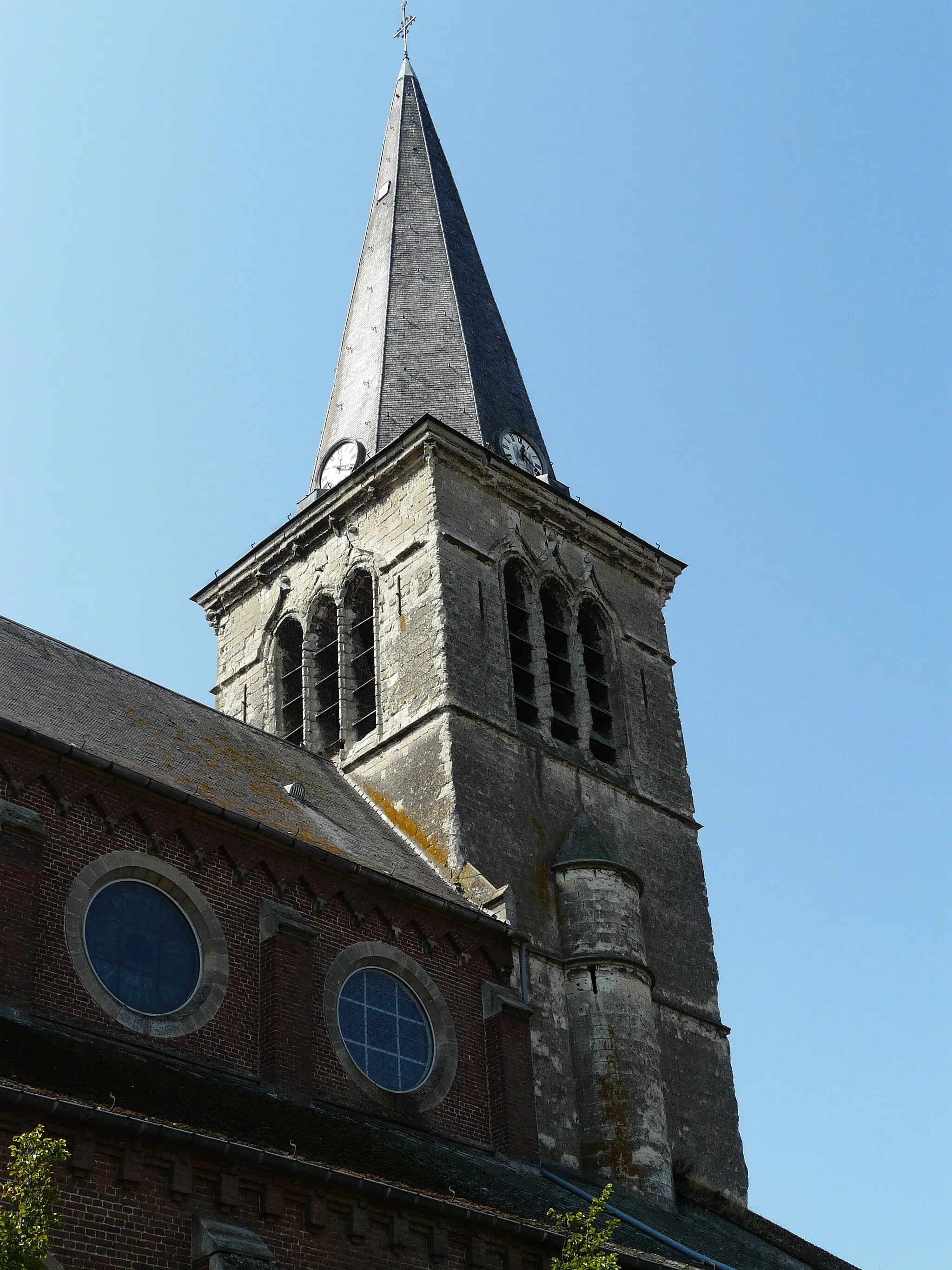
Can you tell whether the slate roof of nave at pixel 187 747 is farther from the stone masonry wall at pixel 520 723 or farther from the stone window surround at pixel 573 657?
the stone window surround at pixel 573 657

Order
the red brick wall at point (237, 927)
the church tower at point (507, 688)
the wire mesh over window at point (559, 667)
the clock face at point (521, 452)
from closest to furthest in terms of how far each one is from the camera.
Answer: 1. the red brick wall at point (237, 927)
2. the church tower at point (507, 688)
3. the wire mesh over window at point (559, 667)
4. the clock face at point (521, 452)

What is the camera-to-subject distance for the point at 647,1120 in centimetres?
2138

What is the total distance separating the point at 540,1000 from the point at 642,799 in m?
5.15

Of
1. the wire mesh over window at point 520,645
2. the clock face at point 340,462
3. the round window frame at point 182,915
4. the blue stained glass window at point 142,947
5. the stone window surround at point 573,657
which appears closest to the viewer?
the round window frame at point 182,915

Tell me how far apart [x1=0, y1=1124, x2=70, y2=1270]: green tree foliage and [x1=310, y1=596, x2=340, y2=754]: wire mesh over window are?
14.8 m

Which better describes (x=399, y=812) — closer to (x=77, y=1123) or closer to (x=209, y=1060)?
(x=209, y=1060)

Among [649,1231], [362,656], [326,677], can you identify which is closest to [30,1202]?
[649,1231]

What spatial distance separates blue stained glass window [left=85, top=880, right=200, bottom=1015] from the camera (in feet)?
56.4

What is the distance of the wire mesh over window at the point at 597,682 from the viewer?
26750mm

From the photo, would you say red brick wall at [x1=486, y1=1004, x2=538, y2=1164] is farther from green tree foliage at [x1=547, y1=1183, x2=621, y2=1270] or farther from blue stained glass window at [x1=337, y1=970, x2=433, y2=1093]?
green tree foliage at [x1=547, y1=1183, x2=621, y2=1270]

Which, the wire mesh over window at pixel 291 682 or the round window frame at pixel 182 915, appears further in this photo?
the wire mesh over window at pixel 291 682

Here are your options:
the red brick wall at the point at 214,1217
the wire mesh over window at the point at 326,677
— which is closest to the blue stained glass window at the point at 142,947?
the red brick wall at the point at 214,1217

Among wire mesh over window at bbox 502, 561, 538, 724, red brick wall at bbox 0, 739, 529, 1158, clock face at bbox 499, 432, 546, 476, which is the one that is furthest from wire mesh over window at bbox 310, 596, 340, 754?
red brick wall at bbox 0, 739, 529, 1158

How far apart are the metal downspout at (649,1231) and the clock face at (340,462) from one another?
43.9 feet
